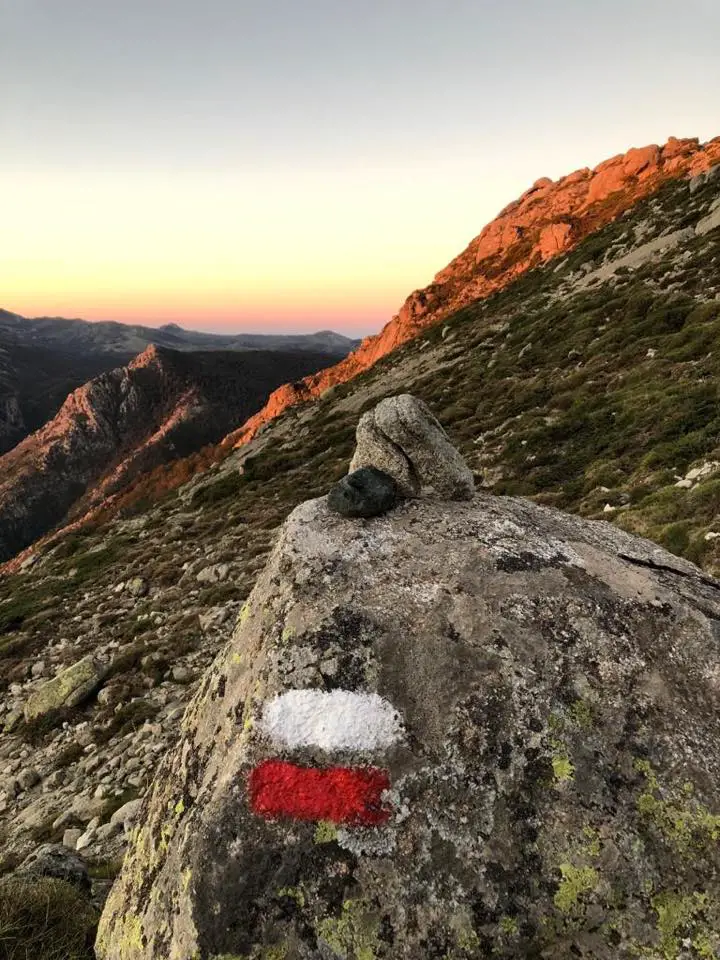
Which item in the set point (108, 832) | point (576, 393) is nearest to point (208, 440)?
point (576, 393)

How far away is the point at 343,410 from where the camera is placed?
60.6m

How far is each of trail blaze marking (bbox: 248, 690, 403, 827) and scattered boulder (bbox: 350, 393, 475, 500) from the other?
2965 mm

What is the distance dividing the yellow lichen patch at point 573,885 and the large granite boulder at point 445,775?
0.05ft

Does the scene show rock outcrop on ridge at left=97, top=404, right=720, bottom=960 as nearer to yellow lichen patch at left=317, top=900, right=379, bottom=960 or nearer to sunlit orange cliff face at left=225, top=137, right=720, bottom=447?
yellow lichen patch at left=317, top=900, right=379, bottom=960

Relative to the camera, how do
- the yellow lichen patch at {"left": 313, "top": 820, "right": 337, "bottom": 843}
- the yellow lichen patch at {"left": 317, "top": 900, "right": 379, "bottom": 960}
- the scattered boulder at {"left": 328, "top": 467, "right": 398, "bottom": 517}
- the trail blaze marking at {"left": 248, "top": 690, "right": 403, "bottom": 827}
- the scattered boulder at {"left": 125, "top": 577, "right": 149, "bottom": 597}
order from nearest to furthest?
the yellow lichen patch at {"left": 317, "top": 900, "right": 379, "bottom": 960}
the yellow lichen patch at {"left": 313, "top": 820, "right": 337, "bottom": 843}
the trail blaze marking at {"left": 248, "top": 690, "right": 403, "bottom": 827}
the scattered boulder at {"left": 328, "top": 467, "right": 398, "bottom": 517}
the scattered boulder at {"left": 125, "top": 577, "right": 149, "bottom": 597}

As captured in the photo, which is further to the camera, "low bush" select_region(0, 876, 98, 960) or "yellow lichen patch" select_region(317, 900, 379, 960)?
"low bush" select_region(0, 876, 98, 960)

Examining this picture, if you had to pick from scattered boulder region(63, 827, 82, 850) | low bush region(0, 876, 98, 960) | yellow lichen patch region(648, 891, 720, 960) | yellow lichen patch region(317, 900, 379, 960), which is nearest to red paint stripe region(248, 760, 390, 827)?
yellow lichen patch region(317, 900, 379, 960)

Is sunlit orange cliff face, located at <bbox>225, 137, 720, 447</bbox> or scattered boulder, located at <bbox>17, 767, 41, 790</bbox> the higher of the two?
sunlit orange cliff face, located at <bbox>225, 137, 720, 447</bbox>

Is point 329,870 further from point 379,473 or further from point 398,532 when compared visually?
point 379,473

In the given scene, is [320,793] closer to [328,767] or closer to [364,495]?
[328,767]

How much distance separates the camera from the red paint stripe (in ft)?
14.2

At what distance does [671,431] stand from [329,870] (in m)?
20.5

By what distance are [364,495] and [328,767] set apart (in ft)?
10.1

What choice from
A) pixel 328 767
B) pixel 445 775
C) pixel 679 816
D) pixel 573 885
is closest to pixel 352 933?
pixel 328 767
